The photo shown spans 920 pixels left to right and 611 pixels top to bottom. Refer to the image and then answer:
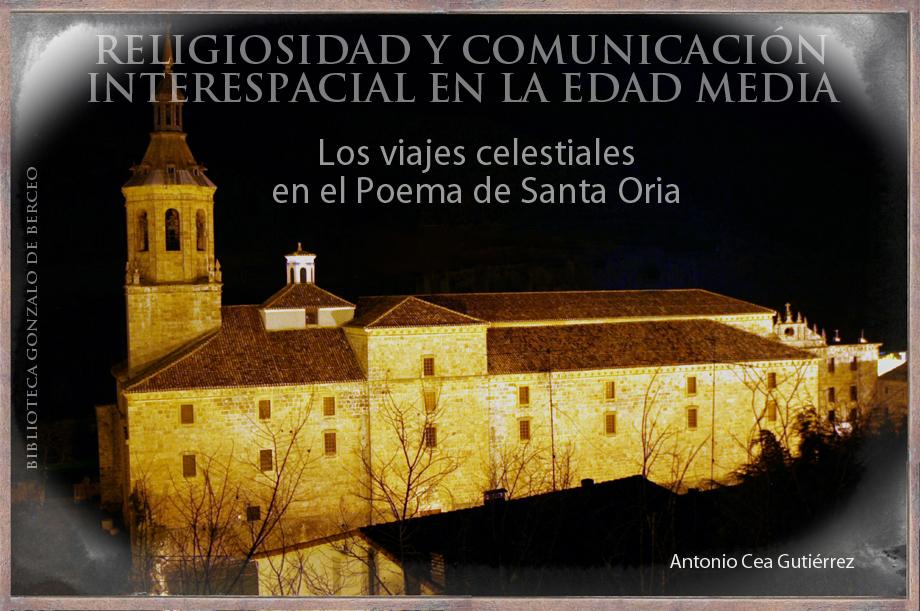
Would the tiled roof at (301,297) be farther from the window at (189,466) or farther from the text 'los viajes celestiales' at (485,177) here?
the text 'los viajes celestiales' at (485,177)

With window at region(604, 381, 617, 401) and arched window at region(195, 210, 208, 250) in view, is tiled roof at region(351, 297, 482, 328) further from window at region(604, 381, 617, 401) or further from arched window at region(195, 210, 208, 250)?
arched window at region(195, 210, 208, 250)

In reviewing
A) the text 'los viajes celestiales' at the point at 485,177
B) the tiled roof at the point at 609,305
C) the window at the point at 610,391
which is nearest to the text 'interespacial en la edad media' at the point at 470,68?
the text 'los viajes celestiales' at the point at 485,177

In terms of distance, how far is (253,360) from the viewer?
1627 centimetres

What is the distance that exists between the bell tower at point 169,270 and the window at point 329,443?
8.15 ft

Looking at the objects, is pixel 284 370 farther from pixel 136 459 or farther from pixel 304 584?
pixel 304 584

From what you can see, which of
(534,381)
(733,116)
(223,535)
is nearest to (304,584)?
(223,535)

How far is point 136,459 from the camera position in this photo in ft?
49.8

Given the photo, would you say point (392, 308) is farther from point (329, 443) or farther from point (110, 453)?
point (110, 453)

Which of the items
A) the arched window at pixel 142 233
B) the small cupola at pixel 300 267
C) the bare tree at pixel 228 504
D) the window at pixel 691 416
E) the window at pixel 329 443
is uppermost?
the arched window at pixel 142 233

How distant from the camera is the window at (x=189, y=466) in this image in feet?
50.2

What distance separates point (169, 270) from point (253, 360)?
1978 mm

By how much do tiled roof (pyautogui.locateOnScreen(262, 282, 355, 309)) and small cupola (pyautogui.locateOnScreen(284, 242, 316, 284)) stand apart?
7.5 inches

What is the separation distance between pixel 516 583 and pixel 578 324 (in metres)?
6.94

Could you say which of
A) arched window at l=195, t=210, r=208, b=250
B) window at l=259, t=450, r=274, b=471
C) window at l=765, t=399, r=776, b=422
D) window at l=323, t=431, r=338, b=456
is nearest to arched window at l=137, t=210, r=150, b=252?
arched window at l=195, t=210, r=208, b=250
